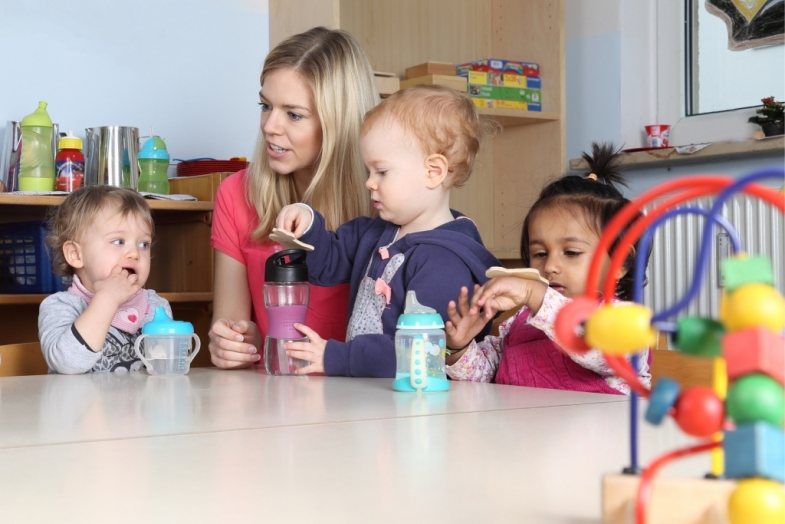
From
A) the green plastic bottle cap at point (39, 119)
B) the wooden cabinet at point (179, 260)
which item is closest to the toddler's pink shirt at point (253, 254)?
the wooden cabinet at point (179, 260)

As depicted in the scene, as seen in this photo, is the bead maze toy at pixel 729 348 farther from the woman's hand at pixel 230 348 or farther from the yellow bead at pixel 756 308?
the woman's hand at pixel 230 348

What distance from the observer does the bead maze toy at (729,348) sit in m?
0.29

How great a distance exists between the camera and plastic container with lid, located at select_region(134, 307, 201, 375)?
144cm

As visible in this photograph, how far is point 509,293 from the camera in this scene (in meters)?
1.16

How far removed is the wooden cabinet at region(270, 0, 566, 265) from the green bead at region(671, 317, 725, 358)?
3041 millimetres

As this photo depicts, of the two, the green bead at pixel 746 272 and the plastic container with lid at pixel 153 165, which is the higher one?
the plastic container with lid at pixel 153 165

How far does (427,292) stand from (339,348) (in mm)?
160

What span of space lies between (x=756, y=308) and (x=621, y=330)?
0.04 metres

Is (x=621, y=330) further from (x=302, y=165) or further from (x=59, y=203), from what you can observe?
(x=59, y=203)

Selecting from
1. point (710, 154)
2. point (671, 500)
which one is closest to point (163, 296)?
point (710, 154)

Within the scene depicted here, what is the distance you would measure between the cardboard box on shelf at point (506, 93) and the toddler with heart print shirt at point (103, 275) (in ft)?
6.23

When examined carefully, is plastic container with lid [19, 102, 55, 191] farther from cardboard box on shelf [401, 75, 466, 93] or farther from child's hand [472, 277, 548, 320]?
child's hand [472, 277, 548, 320]

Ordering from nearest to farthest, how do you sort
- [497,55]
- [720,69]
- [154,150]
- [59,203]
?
[59,203], [154,150], [720,69], [497,55]

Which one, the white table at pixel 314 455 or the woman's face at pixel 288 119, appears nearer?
the white table at pixel 314 455
